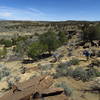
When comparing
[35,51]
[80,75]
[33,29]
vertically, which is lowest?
[33,29]

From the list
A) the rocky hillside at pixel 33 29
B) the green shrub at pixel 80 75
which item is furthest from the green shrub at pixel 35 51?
the rocky hillside at pixel 33 29

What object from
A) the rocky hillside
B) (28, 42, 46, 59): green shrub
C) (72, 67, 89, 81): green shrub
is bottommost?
the rocky hillside

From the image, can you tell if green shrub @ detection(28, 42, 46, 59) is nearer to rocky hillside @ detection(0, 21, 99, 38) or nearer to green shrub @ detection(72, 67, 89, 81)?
green shrub @ detection(72, 67, 89, 81)

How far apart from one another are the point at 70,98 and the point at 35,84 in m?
1.74

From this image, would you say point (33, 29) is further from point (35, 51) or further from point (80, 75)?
point (80, 75)

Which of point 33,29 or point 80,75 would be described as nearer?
point 80,75

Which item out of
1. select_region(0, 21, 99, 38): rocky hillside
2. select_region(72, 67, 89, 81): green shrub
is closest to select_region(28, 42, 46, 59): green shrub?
select_region(72, 67, 89, 81): green shrub

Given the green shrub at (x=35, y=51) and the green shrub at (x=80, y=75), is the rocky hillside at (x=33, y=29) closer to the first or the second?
the green shrub at (x=35, y=51)

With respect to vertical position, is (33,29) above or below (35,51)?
below

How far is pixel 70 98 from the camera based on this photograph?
8352 millimetres

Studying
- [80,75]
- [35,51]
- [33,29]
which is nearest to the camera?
[80,75]

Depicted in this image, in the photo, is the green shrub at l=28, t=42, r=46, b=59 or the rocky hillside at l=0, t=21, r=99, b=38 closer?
the green shrub at l=28, t=42, r=46, b=59

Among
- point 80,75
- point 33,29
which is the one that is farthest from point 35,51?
point 33,29

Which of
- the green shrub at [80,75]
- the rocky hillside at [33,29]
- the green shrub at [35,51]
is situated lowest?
the rocky hillside at [33,29]
